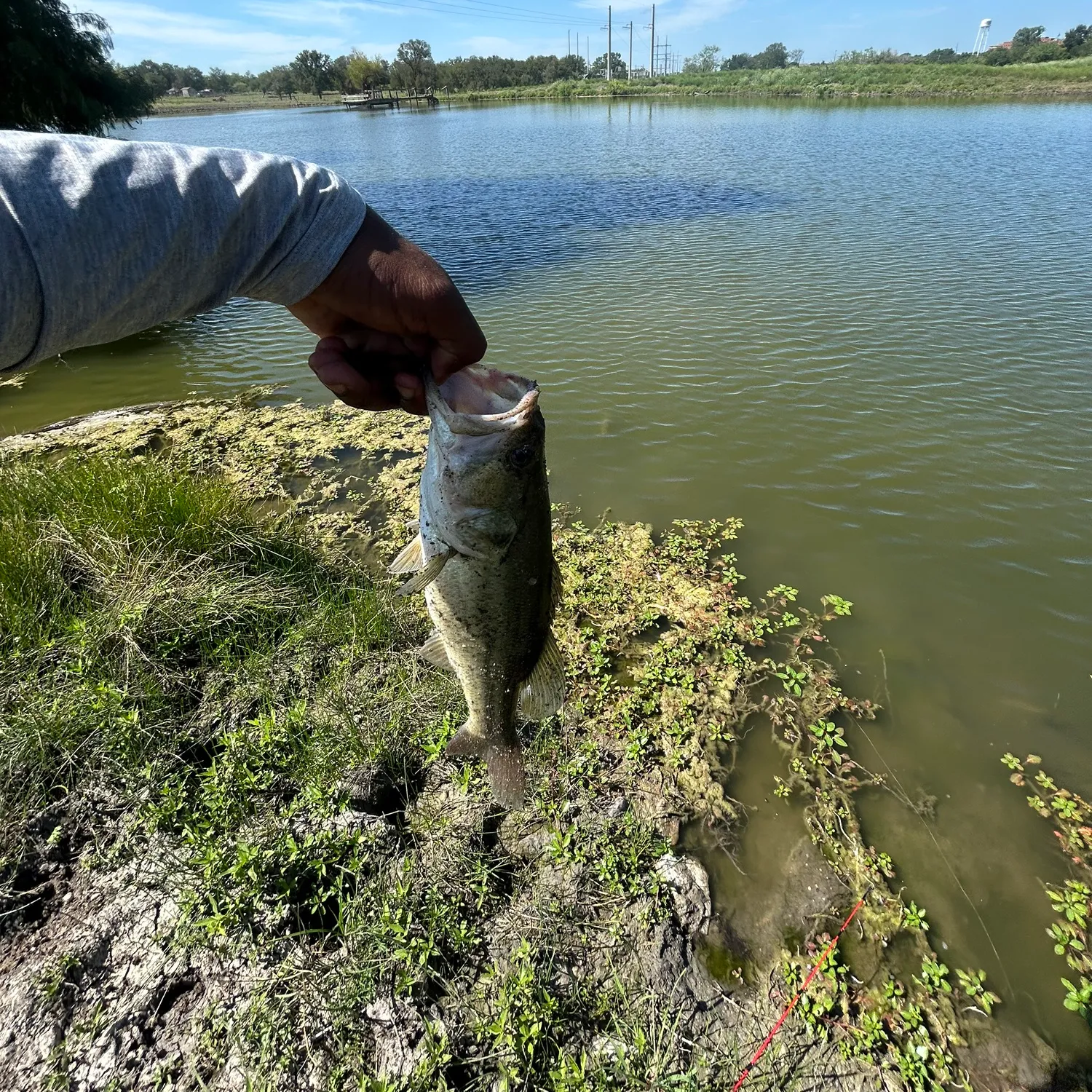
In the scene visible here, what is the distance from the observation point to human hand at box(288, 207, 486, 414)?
6.38 feet

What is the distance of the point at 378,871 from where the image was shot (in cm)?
301

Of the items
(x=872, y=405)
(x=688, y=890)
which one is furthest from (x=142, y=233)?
(x=872, y=405)

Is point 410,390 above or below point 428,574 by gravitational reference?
above

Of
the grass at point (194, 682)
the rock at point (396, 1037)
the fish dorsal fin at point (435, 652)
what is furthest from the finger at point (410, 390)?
the rock at point (396, 1037)

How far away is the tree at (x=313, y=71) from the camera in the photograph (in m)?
96.2

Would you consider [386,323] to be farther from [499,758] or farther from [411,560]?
[499,758]

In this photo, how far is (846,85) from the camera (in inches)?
2280

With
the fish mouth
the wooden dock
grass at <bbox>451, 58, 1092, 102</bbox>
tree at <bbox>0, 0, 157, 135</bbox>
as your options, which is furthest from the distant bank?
the fish mouth

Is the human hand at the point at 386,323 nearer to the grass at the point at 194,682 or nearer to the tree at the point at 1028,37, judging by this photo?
the grass at the point at 194,682

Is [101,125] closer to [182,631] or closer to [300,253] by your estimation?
[182,631]

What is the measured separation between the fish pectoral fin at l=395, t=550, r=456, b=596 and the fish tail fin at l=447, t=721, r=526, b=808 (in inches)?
32.5

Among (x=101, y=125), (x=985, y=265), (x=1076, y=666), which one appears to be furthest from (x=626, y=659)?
(x=101, y=125)

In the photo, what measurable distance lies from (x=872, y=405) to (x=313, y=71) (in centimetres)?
12254

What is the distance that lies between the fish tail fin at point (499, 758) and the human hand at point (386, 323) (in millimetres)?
1429
